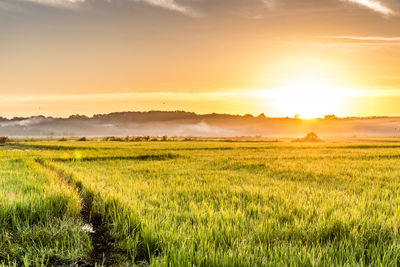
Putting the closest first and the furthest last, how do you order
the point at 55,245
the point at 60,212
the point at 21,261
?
the point at 21,261 < the point at 55,245 < the point at 60,212

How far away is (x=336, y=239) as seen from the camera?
4.40 metres

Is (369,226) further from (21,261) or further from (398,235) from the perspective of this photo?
(21,261)

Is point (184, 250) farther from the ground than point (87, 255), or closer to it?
farther from the ground

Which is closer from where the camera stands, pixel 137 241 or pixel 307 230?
pixel 137 241

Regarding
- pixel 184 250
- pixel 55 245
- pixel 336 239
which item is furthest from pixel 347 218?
pixel 55 245

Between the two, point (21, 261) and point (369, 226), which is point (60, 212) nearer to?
point (21, 261)

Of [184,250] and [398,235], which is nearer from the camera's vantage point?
[184,250]

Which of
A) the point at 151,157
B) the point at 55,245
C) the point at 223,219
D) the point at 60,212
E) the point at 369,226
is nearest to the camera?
the point at 55,245

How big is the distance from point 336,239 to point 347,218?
72 cm

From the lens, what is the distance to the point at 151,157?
23156 millimetres

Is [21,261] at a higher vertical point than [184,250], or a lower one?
lower

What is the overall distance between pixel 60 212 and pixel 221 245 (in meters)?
3.52

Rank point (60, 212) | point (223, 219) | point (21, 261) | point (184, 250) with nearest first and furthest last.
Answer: point (184, 250)
point (21, 261)
point (223, 219)
point (60, 212)

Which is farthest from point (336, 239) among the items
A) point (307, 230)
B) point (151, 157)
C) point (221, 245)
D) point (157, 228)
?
point (151, 157)
